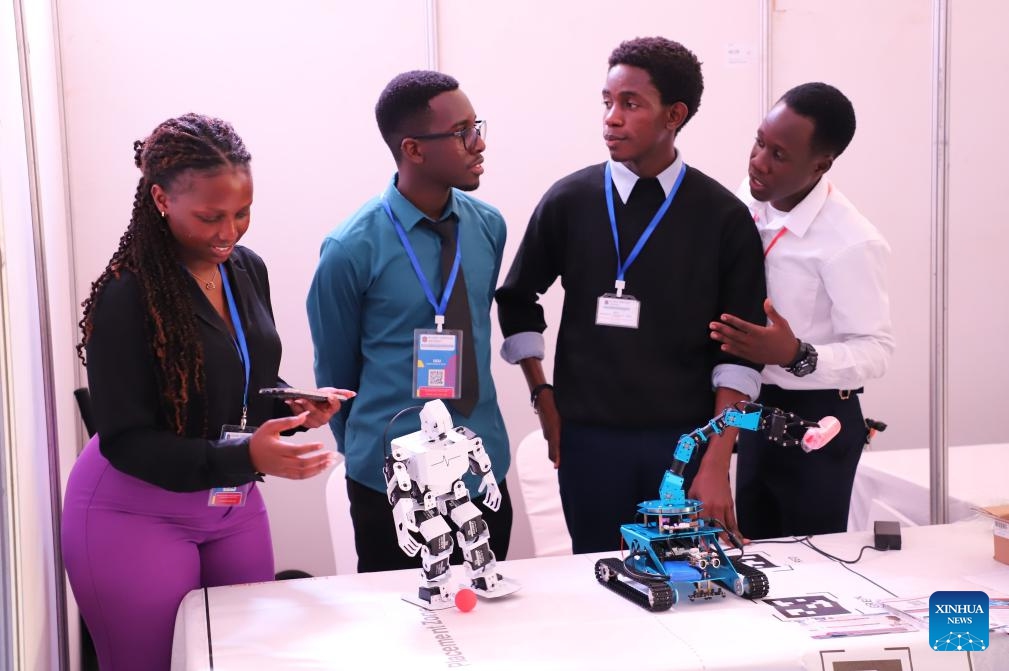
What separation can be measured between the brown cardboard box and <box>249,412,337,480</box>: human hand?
1.38 metres

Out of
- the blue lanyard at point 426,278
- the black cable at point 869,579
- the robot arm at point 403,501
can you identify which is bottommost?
the black cable at point 869,579

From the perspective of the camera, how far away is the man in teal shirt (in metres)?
2.13

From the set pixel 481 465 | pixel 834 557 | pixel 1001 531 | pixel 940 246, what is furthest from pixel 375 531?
pixel 940 246

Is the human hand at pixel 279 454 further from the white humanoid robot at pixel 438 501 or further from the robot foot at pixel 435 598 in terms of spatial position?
the robot foot at pixel 435 598

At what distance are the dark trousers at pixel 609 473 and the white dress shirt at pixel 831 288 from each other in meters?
0.33

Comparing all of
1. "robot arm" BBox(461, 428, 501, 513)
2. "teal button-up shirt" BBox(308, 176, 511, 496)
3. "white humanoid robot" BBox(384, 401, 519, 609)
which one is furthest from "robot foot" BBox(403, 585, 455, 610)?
"teal button-up shirt" BBox(308, 176, 511, 496)

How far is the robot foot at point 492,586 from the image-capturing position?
1.81m

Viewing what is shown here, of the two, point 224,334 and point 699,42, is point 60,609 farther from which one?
point 699,42

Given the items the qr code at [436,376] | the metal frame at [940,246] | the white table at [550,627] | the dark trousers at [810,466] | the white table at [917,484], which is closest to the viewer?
the white table at [550,627]

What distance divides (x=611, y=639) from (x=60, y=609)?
4.33ft

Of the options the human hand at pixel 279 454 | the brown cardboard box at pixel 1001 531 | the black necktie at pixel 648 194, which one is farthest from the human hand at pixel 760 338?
the human hand at pixel 279 454

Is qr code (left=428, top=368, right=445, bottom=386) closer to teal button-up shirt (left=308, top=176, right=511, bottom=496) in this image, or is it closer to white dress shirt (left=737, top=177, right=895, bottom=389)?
teal button-up shirt (left=308, top=176, right=511, bottom=496)

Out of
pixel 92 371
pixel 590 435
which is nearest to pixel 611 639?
pixel 590 435

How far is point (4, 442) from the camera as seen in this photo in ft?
5.08
